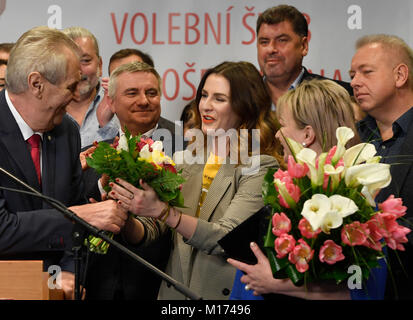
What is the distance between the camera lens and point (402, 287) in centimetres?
243

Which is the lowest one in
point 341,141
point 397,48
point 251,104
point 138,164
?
point 138,164

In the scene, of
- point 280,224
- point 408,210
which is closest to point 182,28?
point 408,210

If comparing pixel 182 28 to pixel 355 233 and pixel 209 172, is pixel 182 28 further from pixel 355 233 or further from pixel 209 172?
pixel 355 233

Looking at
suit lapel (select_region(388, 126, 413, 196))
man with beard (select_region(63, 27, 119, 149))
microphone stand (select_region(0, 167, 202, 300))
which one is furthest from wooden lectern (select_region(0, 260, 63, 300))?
man with beard (select_region(63, 27, 119, 149))

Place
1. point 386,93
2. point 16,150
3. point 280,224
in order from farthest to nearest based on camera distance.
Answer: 1. point 386,93
2. point 16,150
3. point 280,224

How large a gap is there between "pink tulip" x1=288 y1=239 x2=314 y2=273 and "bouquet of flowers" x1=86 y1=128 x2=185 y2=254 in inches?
28.8

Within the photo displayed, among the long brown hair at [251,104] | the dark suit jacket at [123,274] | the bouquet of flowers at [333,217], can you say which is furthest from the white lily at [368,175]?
the dark suit jacket at [123,274]

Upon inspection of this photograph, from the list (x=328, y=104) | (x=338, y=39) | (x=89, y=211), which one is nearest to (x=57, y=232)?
(x=89, y=211)

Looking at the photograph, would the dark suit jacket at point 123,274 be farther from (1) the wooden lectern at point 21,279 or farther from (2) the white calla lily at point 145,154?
(1) the wooden lectern at point 21,279

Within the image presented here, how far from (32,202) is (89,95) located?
1.52 m

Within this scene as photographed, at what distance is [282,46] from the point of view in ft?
12.6

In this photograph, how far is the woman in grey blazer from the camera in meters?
2.65

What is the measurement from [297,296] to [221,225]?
674 millimetres

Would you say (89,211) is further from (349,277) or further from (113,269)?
(349,277)
